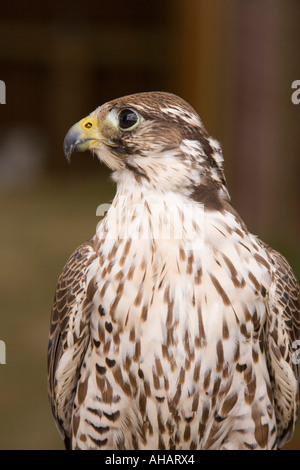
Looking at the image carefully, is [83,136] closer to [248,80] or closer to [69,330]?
[69,330]

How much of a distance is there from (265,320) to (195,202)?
43 centimetres

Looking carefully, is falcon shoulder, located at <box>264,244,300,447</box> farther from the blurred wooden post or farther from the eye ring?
the blurred wooden post

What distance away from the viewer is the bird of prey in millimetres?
1869

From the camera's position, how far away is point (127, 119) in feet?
6.14

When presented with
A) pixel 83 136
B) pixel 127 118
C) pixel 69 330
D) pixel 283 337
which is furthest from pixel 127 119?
pixel 283 337

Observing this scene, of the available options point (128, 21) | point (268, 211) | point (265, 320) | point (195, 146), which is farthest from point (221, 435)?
point (128, 21)

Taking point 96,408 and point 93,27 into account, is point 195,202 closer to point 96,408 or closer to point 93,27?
point 96,408

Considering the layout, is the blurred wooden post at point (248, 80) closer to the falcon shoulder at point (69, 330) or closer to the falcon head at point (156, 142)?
the falcon shoulder at point (69, 330)

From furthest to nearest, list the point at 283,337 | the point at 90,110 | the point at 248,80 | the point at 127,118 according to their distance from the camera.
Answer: the point at 90,110 < the point at 248,80 < the point at 283,337 < the point at 127,118

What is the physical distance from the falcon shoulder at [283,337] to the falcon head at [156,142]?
1.32 feet

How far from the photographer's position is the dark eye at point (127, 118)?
186 cm

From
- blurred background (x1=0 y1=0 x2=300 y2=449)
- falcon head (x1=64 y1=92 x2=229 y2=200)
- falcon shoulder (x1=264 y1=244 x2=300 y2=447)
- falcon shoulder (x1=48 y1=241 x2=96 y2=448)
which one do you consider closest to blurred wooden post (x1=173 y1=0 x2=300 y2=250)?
blurred background (x1=0 y1=0 x2=300 y2=449)

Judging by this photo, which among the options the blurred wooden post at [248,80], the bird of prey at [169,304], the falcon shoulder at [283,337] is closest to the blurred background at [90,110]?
the blurred wooden post at [248,80]

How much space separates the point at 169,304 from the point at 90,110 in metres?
5.01
